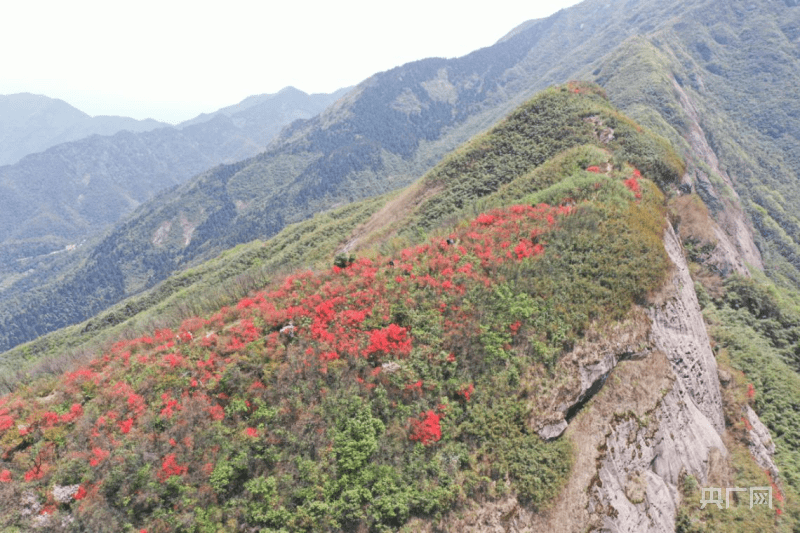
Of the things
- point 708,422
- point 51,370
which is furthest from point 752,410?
point 51,370

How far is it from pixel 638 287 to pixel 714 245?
36617 millimetres

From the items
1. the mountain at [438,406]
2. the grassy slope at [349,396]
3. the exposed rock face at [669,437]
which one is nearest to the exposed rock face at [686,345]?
the exposed rock face at [669,437]

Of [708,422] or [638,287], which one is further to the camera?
[708,422]

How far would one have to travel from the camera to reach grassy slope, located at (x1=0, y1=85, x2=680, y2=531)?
46.2ft

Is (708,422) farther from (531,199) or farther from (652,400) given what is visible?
(531,199)

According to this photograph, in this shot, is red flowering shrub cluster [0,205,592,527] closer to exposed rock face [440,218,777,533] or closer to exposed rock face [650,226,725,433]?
exposed rock face [440,218,777,533]

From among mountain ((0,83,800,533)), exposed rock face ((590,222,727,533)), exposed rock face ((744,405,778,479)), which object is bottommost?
exposed rock face ((744,405,778,479))

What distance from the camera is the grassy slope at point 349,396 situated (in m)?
14.1

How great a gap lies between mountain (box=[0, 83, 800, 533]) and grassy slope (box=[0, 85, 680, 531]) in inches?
3.8

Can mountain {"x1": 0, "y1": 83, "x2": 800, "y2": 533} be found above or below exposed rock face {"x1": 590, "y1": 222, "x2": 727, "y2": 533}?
above

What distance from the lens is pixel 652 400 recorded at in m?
20.5

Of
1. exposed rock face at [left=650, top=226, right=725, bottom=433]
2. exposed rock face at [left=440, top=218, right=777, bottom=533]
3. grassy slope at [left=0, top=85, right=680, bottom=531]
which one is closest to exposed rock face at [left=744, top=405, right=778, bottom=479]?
exposed rock face at [left=440, top=218, right=777, bottom=533]

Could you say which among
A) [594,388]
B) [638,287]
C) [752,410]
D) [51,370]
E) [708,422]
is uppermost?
[51,370]

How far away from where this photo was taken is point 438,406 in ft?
56.9
